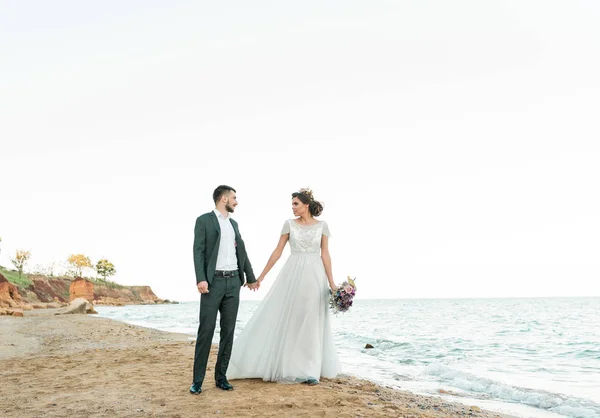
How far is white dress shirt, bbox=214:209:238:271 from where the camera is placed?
19.0ft

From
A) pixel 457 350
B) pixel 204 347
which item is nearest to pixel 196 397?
pixel 204 347

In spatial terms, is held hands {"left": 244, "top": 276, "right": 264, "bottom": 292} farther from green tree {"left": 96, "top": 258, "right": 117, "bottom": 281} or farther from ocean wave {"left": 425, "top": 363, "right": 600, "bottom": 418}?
green tree {"left": 96, "top": 258, "right": 117, "bottom": 281}

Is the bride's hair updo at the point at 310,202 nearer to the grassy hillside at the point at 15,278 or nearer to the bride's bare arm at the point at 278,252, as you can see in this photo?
the bride's bare arm at the point at 278,252

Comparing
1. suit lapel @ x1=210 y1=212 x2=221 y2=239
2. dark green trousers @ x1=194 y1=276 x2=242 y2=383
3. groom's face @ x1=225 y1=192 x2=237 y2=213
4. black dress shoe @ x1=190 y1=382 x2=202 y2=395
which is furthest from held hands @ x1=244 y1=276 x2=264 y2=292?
black dress shoe @ x1=190 y1=382 x2=202 y2=395

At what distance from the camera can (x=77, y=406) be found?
521 cm

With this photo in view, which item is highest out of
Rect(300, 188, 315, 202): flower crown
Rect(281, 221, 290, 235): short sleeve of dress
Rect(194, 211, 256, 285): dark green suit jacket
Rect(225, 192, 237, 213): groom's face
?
Rect(300, 188, 315, 202): flower crown

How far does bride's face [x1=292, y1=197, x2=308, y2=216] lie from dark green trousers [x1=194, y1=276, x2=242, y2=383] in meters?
1.18

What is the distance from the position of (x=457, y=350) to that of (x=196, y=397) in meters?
10.6

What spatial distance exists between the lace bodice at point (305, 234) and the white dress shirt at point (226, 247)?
902 millimetres

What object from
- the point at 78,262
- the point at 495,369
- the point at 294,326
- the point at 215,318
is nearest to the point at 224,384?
the point at 215,318

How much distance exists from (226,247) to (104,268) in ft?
376

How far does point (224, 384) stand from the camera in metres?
5.91

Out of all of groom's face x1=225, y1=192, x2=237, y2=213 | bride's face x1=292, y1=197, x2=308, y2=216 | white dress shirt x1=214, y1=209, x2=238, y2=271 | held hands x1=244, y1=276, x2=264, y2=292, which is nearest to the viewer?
white dress shirt x1=214, y1=209, x2=238, y2=271

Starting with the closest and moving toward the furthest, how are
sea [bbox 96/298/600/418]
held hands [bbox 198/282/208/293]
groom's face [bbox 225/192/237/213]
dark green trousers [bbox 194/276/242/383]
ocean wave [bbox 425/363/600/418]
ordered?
held hands [bbox 198/282/208/293] → dark green trousers [bbox 194/276/242/383] → groom's face [bbox 225/192/237/213] → ocean wave [bbox 425/363/600/418] → sea [bbox 96/298/600/418]
